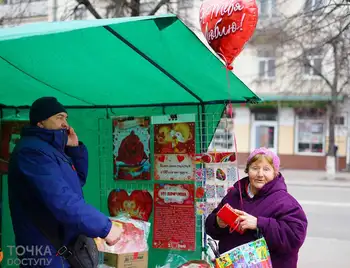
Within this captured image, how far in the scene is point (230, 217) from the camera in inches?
105

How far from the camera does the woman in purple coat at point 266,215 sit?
2619mm

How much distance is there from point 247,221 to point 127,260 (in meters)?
1.48

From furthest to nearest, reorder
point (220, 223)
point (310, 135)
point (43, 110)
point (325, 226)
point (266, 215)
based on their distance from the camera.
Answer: point (310, 135) → point (325, 226) → point (220, 223) → point (266, 215) → point (43, 110)

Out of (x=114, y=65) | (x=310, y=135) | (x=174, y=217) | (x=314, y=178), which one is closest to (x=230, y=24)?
(x=114, y=65)

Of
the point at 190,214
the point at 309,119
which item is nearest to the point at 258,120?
the point at 309,119

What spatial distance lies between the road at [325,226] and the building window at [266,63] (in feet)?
22.2

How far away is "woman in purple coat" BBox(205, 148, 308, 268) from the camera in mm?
2619

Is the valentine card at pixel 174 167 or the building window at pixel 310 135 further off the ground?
the valentine card at pixel 174 167

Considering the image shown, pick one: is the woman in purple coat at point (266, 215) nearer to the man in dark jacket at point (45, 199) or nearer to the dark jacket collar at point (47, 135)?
the man in dark jacket at point (45, 199)

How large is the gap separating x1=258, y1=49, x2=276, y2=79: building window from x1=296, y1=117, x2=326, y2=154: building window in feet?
8.25

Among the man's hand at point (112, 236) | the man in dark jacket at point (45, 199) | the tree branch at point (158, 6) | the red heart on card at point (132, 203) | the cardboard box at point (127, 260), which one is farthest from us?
the tree branch at point (158, 6)

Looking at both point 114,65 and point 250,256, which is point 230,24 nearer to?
point 114,65

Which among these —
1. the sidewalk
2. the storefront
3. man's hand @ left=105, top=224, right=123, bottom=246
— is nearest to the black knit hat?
man's hand @ left=105, top=224, right=123, bottom=246

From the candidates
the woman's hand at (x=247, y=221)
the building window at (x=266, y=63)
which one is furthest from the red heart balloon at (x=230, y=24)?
the building window at (x=266, y=63)
